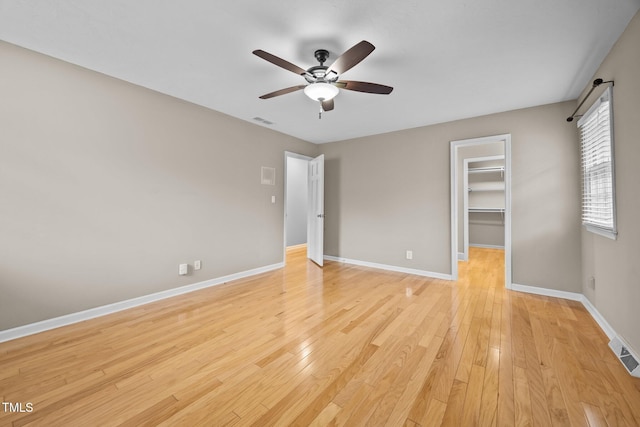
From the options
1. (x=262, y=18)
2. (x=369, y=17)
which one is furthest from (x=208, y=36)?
(x=369, y=17)

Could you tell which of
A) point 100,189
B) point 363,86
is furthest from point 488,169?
point 100,189

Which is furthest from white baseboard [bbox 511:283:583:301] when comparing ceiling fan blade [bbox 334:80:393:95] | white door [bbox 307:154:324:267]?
ceiling fan blade [bbox 334:80:393:95]

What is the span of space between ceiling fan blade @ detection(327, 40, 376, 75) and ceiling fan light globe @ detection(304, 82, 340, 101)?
203 mm

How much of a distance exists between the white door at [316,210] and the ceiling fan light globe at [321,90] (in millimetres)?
2207

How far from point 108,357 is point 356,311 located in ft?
7.06

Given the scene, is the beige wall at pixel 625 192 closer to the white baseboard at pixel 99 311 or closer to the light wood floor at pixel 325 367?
the light wood floor at pixel 325 367

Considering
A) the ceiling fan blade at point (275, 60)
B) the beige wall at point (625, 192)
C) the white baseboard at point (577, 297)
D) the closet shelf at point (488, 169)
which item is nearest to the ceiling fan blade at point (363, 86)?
the ceiling fan blade at point (275, 60)

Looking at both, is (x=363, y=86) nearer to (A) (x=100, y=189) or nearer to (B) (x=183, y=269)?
(A) (x=100, y=189)

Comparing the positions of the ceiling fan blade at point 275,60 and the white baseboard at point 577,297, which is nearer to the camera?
the ceiling fan blade at point 275,60

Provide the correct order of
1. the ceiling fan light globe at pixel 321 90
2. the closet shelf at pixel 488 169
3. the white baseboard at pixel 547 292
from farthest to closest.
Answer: the closet shelf at pixel 488 169, the white baseboard at pixel 547 292, the ceiling fan light globe at pixel 321 90

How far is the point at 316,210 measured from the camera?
5.01 metres

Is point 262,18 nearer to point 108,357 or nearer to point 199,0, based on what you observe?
point 199,0

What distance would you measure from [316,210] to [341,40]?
3240mm

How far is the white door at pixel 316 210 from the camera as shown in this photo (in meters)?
4.74
